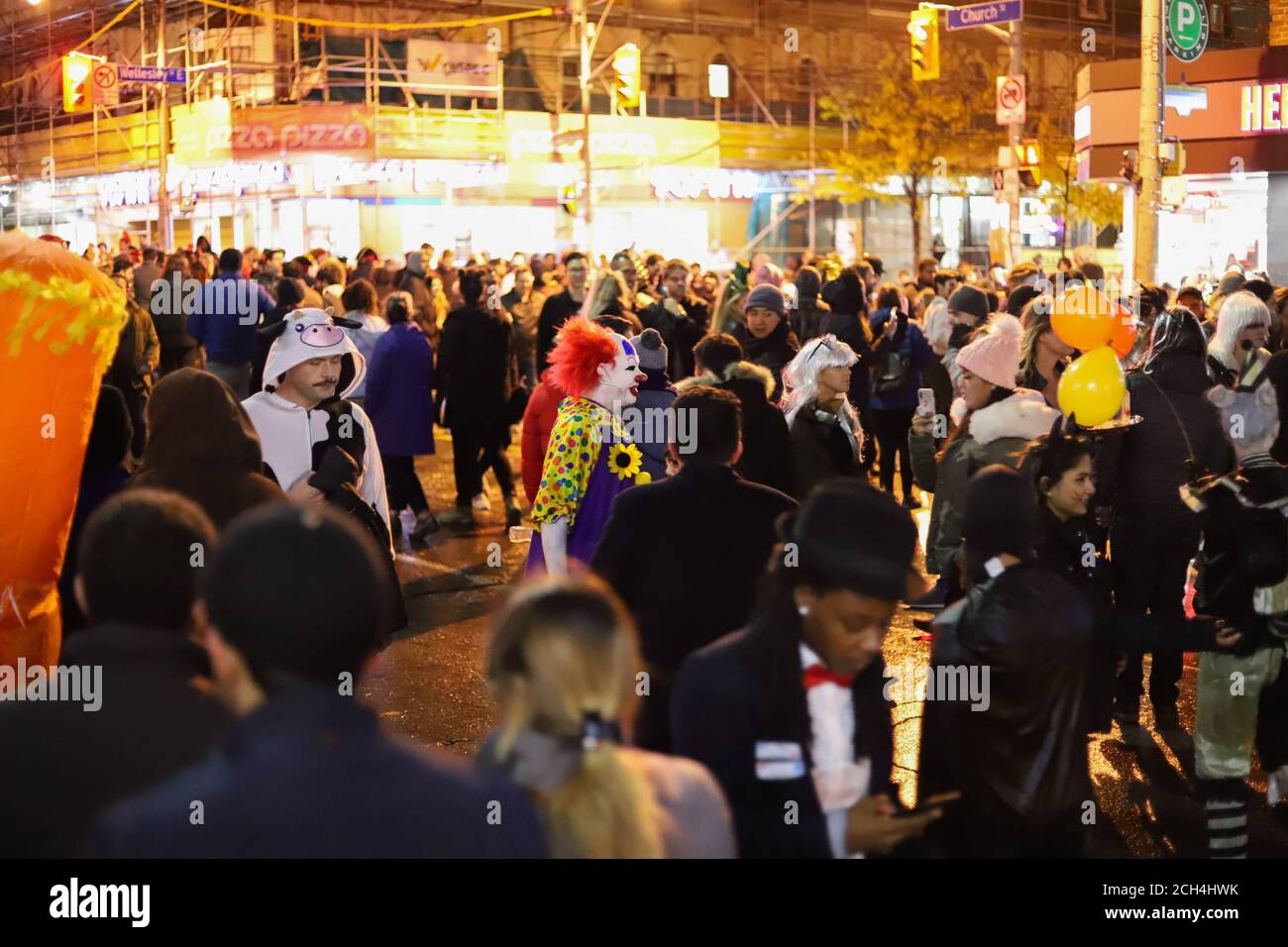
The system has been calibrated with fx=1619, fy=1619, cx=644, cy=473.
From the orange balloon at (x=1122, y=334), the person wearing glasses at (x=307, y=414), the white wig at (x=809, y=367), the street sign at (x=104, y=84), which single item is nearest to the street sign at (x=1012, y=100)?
the street sign at (x=104, y=84)

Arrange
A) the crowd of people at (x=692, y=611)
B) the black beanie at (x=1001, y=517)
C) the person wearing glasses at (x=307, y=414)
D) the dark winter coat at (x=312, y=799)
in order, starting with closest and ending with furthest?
1. the dark winter coat at (x=312, y=799)
2. the crowd of people at (x=692, y=611)
3. the black beanie at (x=1001, y=517)
4. the person wearing glasses at (x=307, y=414)

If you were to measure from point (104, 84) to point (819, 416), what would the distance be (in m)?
28.1

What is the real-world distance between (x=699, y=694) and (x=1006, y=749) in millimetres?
1069

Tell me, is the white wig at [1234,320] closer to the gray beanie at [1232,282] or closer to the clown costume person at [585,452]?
the clown costume person at [585,452]

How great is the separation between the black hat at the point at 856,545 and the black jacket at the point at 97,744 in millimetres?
1191

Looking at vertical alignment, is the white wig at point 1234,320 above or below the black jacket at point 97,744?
above

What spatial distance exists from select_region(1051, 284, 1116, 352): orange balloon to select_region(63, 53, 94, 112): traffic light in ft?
88.7

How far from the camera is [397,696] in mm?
7824

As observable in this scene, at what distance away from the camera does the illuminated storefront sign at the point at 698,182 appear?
3809cm

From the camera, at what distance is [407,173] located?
3369cm

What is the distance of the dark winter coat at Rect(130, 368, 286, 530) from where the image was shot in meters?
4.65

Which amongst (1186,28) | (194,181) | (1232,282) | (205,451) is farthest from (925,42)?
(205,451)

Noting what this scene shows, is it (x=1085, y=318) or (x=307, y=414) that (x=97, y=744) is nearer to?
(x=307, y=414)
